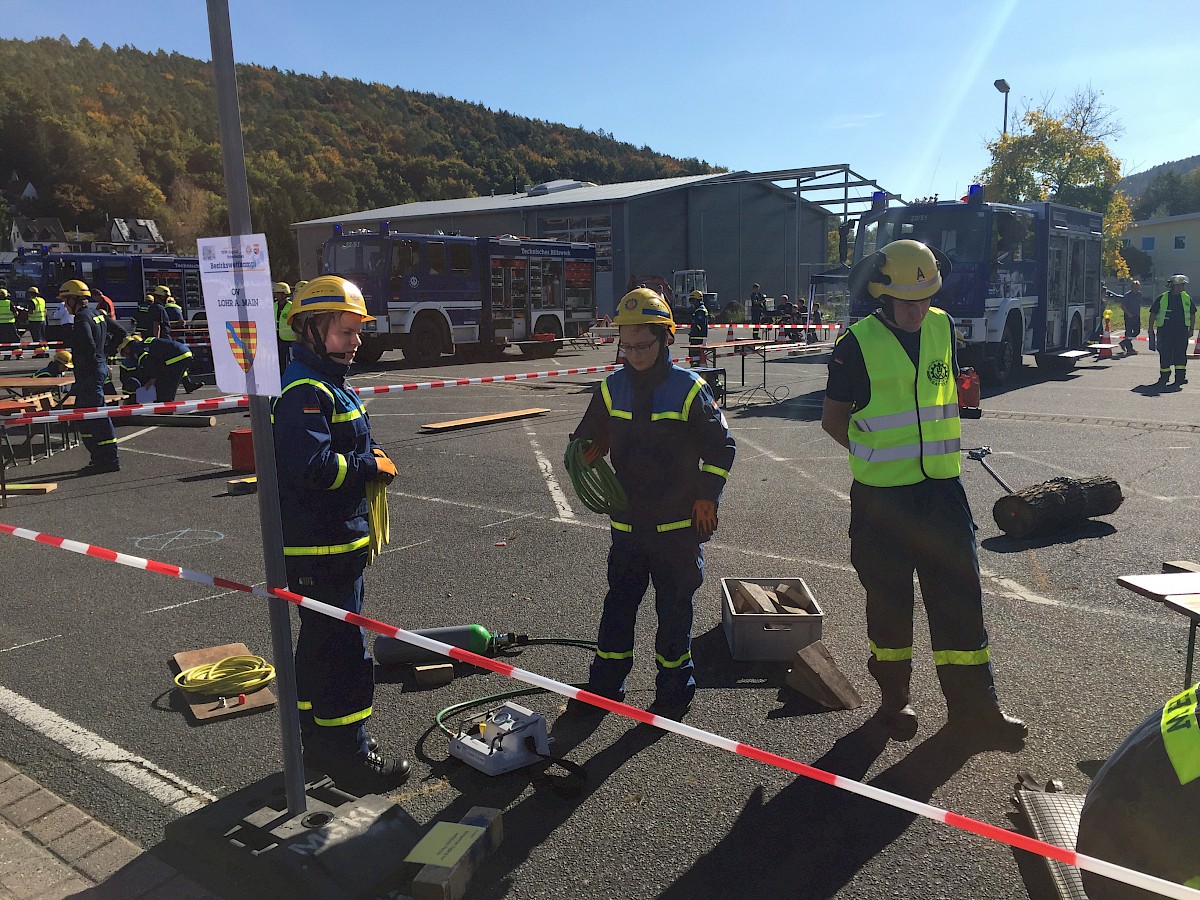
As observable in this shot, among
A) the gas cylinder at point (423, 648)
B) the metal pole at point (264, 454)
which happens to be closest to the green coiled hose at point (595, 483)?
the gas cylinder at point (423, 648)

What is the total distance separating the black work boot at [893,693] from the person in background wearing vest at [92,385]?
875cm

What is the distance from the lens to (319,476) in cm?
331

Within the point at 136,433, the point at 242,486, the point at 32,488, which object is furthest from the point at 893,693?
the point at 136,433

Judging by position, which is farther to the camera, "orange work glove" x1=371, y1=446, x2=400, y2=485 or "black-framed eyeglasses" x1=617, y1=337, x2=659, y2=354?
"black-framed eyeglasses" x1=617, y1=337, x2=659, y2=354

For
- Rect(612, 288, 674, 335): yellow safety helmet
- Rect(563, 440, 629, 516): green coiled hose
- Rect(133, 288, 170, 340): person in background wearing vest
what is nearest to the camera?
Rect(612, 288, 674, 335): yellow safety helmet

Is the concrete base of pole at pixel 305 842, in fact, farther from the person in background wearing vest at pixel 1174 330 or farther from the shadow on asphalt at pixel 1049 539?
the person in background wearing vest at pixel 1174 330

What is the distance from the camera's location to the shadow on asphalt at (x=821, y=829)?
2957mm

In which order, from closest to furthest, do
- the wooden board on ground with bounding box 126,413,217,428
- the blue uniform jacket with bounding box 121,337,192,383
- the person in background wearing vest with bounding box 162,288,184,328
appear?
the blue uniform jacket with bounding box 121,337,192,383, the wooden board on ground with bounding box 126,413,217,428, the person in background wearing vest with bounding box 162,288,184,328

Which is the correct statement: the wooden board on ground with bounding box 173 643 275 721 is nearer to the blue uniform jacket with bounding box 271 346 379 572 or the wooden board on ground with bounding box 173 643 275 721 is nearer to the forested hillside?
the blue uniform jacket with bounding box 271 346 379 572

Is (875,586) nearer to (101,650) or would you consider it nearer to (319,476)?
(319,476)

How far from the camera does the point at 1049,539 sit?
22.2 ft

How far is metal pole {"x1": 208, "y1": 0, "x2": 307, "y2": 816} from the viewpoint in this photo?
2.54 metres

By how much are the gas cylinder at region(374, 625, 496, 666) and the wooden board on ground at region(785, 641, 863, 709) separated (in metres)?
1.57

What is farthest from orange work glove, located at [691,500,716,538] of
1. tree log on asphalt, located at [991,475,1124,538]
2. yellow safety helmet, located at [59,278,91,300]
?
yellow safety helmet, located at [59,278,91,300]
